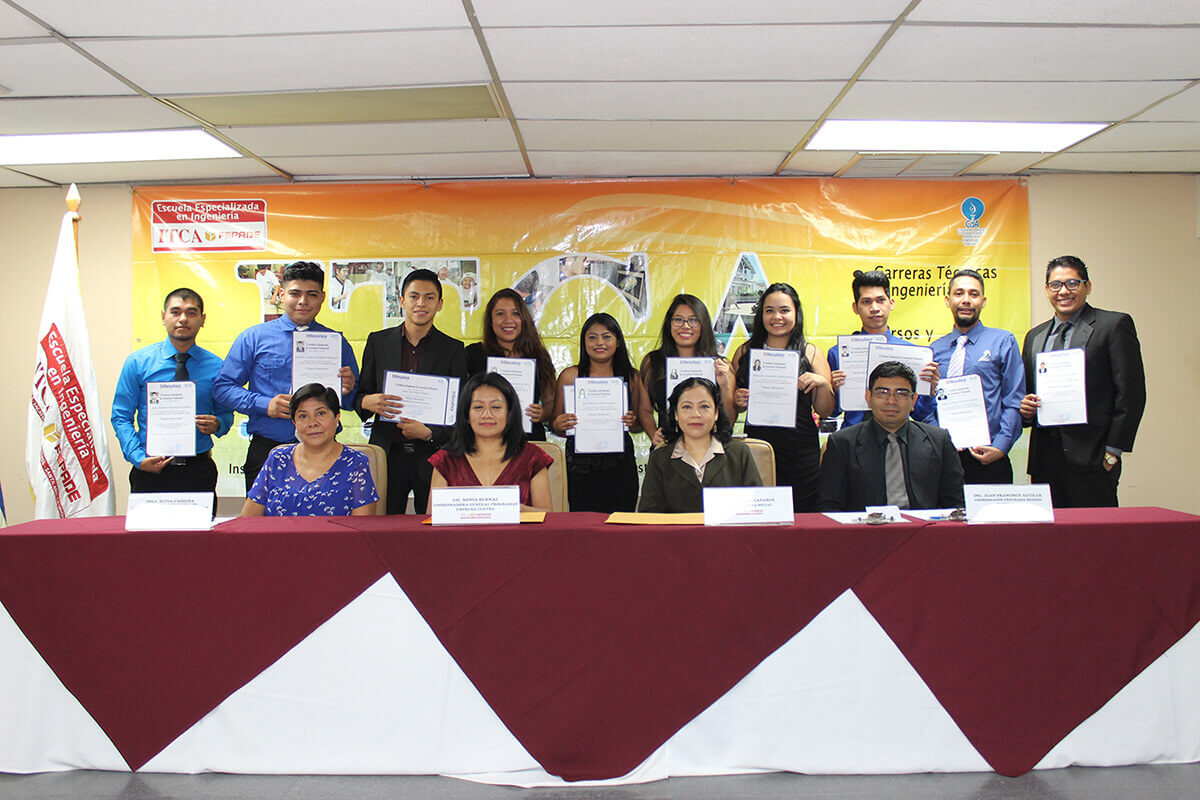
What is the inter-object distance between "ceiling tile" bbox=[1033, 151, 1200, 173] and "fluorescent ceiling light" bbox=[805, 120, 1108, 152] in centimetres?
29

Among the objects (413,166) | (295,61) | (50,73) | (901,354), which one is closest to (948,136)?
(901,354)

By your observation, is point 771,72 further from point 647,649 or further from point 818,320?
point 647,649

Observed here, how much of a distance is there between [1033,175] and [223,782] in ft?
16.6

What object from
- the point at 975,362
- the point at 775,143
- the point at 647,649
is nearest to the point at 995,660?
the point at 647,649

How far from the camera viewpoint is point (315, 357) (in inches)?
133

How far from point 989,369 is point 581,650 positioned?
2.46 metres

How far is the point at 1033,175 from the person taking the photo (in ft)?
15.6

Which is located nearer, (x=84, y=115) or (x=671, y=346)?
(x=671, y=346)

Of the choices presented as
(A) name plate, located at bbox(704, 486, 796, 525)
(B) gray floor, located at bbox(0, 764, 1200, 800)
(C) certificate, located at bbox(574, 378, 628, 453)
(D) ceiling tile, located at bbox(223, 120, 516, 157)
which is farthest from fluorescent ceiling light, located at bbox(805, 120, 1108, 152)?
(B) gray floor, located at bbox(0, 764, 1200, 800)

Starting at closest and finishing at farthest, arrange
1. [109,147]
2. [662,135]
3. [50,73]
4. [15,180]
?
[50,73] → [662,135] → [109,147] → [15,180]

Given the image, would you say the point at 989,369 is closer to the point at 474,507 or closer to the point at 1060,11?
the point at 1060,11

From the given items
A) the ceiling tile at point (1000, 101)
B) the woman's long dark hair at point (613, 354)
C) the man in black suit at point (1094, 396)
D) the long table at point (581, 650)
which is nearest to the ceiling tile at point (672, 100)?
the ceiling tile at point (1000, 101)

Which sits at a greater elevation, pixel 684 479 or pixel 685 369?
pixel 685 369

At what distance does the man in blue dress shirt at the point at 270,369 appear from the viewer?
3461 millimetres
